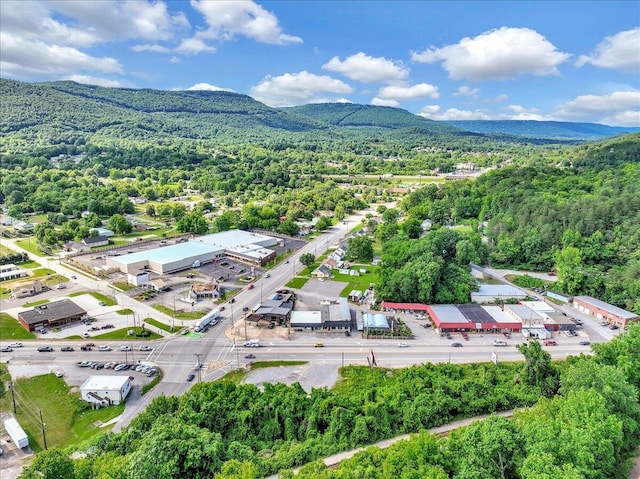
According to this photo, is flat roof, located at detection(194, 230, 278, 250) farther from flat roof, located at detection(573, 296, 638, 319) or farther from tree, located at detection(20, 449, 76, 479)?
tree, located at detection(20, 449, 76, 479)

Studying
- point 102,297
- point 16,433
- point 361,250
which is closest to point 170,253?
point 102,297

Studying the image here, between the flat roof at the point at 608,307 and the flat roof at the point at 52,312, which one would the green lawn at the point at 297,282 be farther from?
the flat roof at the point at 608,307

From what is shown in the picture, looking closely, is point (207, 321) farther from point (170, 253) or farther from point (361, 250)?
point (361, 250)

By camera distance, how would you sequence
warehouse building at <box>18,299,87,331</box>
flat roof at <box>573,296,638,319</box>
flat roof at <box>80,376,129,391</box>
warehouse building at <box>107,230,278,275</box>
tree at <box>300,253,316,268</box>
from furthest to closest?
tree at <box>300,253,316,268</box>
warehouse building at <box>107,230,278,275</box>
flat roof at <box>573,296,638,319</box>
warehouse building at <box>18,299,87,331</box>
flat roof at <box>80,376,129,391</box>

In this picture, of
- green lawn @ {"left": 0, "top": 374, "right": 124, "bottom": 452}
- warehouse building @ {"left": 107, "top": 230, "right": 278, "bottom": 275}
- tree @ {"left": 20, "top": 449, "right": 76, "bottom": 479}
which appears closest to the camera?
tree @ {"left": 20, "top": 449, "right": 76, "bottom": 479}

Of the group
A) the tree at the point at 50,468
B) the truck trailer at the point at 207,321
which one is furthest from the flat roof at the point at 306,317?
the tree at the point at 50,468

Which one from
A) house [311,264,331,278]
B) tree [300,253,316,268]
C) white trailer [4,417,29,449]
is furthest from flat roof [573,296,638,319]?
white trailer [4,417,29,449]
